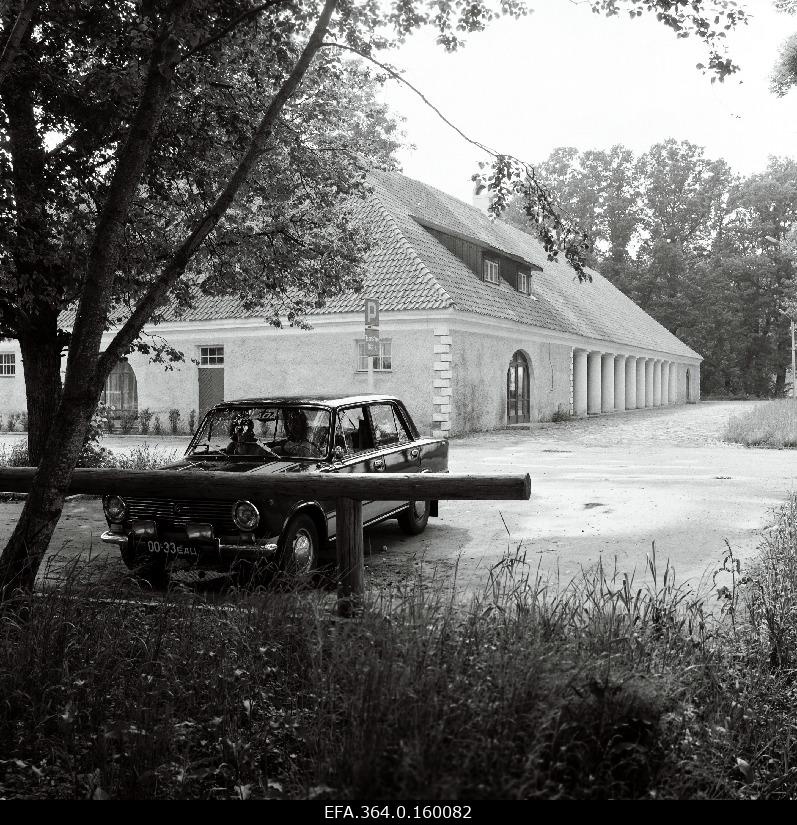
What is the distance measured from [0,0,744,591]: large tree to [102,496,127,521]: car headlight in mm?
1236

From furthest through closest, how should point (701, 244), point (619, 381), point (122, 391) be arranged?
point (701, 244), point (619, 381), point (122, 391)

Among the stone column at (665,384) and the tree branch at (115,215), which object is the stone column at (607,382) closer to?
the stone column at (665,384)

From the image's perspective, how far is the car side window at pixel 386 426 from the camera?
867cm

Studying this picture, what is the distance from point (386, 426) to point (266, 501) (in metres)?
2.61

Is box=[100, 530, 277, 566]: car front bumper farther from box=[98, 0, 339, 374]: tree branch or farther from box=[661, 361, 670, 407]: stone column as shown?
box=[661, 361, 670, 407]: stone column

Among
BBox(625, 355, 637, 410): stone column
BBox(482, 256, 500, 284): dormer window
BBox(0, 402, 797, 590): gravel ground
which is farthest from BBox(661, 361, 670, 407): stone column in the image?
BBox(0, 402, 797, 590): gravel ground

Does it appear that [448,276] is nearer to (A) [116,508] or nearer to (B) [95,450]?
(B) [95,450]

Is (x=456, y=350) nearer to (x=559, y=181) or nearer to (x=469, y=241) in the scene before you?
(x=469, y=241)

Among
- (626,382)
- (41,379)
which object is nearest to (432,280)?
(41,379)

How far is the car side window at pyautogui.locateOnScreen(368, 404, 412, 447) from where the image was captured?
867 cm

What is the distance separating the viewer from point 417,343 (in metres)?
23.6

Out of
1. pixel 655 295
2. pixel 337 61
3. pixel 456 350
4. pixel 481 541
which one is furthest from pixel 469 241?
pixel 655 295

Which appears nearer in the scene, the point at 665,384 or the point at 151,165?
the point at 151,165

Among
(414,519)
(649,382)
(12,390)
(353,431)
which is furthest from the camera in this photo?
(649,382)
